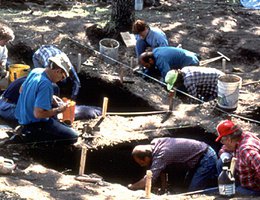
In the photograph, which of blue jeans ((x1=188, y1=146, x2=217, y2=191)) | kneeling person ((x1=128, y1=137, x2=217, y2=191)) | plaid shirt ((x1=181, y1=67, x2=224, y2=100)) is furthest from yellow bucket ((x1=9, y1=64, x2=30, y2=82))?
blue jeans ((x1=188, y1=146, x2=217, y2=191))

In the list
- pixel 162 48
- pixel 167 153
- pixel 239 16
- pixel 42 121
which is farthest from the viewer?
pixel 239 16

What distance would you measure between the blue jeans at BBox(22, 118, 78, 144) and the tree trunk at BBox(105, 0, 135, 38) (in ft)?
18.8

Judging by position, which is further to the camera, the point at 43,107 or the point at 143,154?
the point at 43,107

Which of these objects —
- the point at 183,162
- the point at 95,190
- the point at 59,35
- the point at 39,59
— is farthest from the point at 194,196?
the point at 59,35

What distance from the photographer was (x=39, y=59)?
36.3 feet

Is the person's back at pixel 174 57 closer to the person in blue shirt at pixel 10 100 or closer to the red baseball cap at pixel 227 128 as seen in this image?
the person in blue shirt at pixel 10 100

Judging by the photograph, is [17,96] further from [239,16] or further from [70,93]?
[239,16]

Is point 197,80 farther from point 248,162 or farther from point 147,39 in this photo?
point 248,162

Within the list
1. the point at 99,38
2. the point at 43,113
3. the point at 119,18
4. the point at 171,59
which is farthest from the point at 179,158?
the point at 119,18

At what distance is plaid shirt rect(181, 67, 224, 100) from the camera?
1099cm

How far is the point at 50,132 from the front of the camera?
29.4 ft

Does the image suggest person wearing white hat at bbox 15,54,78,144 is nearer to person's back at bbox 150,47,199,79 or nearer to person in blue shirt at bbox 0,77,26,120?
person in blue shirt at bbox 0,77,26,120

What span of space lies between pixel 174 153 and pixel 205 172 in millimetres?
555

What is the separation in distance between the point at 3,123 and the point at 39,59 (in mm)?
1621
